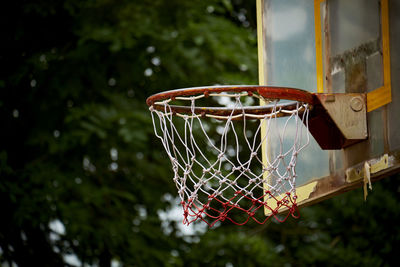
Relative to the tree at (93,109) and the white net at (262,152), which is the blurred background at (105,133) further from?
the white net at (262,152)

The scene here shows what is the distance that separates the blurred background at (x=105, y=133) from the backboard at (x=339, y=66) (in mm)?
2755

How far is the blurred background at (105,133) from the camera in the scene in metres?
7.11

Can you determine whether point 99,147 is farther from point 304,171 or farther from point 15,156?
point 304,171

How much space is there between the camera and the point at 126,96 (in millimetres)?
7719

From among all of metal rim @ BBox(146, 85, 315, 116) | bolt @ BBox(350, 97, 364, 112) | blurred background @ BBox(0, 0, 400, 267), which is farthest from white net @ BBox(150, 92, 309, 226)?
blurred background @ BBox(0, 0, 400, 267)

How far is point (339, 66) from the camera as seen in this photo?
3.87 meters

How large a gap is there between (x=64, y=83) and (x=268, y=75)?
3.42 meters

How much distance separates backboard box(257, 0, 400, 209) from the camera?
3.52 m

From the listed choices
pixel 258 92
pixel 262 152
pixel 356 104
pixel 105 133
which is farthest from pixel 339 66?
pixel 105 133

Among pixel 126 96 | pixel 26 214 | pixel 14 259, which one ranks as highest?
pixel 126 96

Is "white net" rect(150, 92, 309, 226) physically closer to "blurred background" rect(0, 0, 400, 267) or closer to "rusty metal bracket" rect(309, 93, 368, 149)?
"rusty metal bracket" rect(309, 93, 368, 149)

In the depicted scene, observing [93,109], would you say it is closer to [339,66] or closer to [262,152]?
[262,152]

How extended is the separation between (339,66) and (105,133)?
352 centimetres

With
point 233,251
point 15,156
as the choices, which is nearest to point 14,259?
point 15,156
